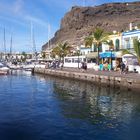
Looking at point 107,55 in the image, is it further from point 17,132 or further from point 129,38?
point 17,132

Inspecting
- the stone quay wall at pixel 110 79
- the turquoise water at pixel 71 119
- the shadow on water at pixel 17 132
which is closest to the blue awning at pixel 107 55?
the stone quay wall at pixel 110 79

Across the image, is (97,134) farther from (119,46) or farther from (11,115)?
(119,46)

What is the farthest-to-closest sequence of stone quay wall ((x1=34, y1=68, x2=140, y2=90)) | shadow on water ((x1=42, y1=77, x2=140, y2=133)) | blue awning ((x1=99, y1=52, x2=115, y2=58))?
blue awning ((x1=99, y1=52, x2=115, y2=58))
stone quay wall ((x1=34, y1=68, x2=140, y2=90))
shadow on water ((x1=42, y1=77, x2=140, y2=133))

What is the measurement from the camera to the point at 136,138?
63.1ft

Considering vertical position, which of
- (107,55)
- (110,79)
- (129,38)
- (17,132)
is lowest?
(17,132)

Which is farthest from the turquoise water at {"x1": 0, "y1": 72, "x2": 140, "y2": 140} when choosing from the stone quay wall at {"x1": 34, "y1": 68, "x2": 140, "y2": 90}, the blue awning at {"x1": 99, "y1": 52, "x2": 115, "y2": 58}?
the blue awning at {"x1": 99, "y1": 52, "x2": 115, "y2": 58}

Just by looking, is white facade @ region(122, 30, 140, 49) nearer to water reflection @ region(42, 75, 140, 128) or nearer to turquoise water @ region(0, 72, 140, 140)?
water reflection @ region(42, 75, 140, 128)

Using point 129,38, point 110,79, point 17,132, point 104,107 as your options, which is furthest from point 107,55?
point 17,132

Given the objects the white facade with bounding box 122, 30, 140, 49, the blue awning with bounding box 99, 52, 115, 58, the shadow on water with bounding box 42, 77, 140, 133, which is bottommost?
the shadow on water with bounding box 42, 77, 140, 133

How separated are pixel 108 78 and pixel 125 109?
60.3 ft

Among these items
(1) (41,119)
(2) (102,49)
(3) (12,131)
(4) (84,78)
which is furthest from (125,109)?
(2) (102,49)

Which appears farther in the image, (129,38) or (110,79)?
(129,38)

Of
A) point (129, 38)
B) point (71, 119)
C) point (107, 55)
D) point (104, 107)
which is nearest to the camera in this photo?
point (71, 119)

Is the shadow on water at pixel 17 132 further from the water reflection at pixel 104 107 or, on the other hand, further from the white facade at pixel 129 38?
the white facade at pixel 129 38
